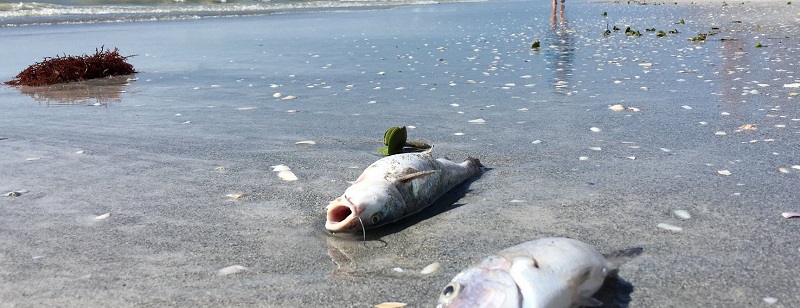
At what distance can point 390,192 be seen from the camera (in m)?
4.37

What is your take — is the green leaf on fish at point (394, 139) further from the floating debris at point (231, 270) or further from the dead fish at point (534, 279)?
the dead fish at point (534, 279)

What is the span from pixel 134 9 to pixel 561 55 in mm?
26833

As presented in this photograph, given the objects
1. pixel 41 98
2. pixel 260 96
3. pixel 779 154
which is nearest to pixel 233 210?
pixel 779 154

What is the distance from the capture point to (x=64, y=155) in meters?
6.74

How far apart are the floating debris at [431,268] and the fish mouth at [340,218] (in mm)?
530

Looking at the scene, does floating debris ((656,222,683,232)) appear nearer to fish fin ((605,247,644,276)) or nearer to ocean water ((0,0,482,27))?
fish fin ((605,247,644,276))

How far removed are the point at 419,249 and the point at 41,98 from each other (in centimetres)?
840

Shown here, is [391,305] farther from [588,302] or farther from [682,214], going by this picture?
[682,214]

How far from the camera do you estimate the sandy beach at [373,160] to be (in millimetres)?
3729

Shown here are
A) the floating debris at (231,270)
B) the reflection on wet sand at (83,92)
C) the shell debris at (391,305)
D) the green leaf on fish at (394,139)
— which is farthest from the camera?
the reflection on wet sand at (83,92)

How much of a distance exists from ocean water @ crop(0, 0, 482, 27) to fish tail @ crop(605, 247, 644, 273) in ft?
92.9

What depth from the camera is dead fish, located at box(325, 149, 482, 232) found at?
420 cm

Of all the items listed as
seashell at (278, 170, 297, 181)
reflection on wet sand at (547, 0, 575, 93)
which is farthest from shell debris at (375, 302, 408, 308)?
reflection on wet sand at (547, 0, 575, 93)

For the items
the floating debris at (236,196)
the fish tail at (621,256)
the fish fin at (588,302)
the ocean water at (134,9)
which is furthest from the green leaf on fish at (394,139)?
the ocean water at (134,9)
